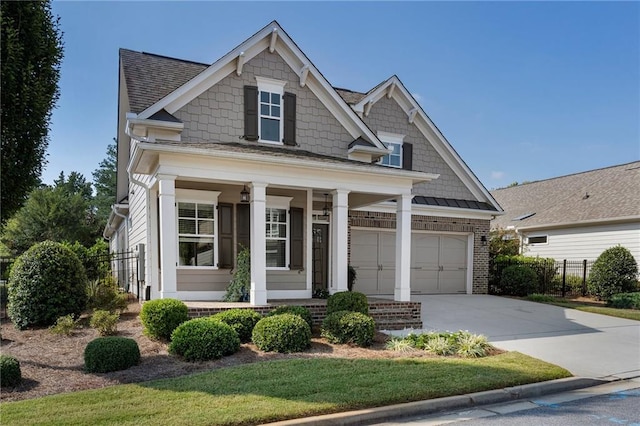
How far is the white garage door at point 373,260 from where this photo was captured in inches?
547

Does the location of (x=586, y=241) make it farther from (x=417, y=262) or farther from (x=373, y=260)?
(x=373, y=260)

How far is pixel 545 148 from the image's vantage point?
21344 mm

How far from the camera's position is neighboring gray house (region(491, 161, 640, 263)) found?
16734 mm

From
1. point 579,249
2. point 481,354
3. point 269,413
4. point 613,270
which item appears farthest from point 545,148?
point 269,413

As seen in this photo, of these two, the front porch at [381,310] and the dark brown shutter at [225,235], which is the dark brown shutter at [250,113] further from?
the front porch at [381,310]

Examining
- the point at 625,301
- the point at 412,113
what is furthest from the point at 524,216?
the point at 412,113

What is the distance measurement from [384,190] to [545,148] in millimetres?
15849

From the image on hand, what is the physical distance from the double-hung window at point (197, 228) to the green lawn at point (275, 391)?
4.37 metres

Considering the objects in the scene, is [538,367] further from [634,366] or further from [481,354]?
[634,366]

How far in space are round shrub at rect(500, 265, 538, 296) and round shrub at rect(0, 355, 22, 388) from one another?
51.2 ft

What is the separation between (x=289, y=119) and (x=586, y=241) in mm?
14884

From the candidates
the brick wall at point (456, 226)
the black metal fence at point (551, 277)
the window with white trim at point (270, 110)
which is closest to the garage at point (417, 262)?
the brick wall at point (456, 226)

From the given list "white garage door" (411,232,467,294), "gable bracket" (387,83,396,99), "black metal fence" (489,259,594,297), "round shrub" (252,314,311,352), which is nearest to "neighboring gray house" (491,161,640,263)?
"black metal fence" (489,259,594,297)

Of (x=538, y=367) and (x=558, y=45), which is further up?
(x=558, y=45)
